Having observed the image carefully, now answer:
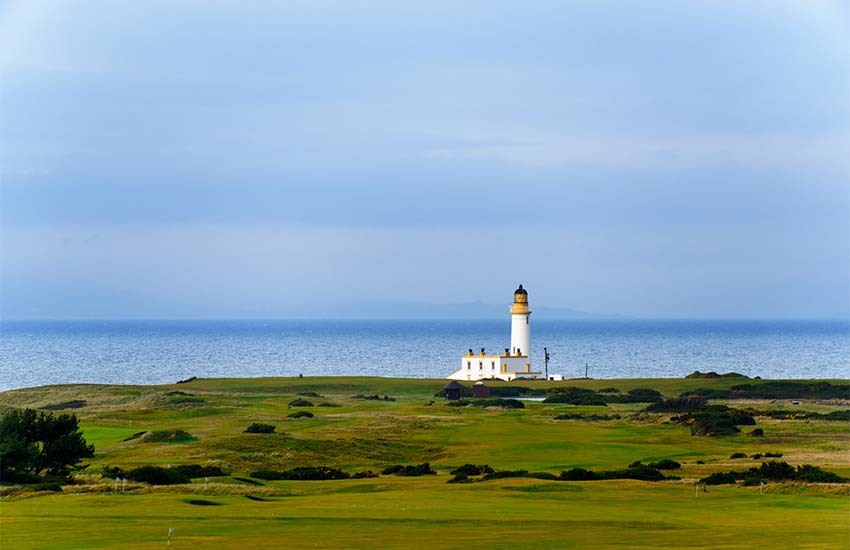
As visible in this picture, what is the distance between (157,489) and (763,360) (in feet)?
533

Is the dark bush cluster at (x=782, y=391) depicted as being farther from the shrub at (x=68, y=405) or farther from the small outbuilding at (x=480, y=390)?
the shrub at (x=68, y=405)

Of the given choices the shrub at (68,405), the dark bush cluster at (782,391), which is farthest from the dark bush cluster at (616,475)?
the shrub at (68,405)

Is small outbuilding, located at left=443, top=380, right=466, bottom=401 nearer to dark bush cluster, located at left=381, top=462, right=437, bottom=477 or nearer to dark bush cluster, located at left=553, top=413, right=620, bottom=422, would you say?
dark bush cluster, located at left=553, top=413, right=620, bottom=422

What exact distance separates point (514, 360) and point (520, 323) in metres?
3.33

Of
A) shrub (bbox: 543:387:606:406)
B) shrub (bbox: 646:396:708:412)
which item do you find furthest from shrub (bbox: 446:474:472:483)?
shrub (bbox: 543:387:606:406)

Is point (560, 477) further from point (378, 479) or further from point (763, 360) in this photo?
point (763, 360)

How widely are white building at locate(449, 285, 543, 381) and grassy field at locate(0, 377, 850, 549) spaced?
2982 centimetres

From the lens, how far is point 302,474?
4684cm

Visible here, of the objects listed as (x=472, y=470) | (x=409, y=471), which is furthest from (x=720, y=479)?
(x=409, y=471)

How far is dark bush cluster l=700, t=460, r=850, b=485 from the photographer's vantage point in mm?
42844

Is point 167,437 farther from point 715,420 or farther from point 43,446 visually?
point 715,420

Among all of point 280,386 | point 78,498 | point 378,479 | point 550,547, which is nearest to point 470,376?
point 280,386

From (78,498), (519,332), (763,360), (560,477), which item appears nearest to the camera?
(78,498)

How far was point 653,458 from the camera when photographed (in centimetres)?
5531
